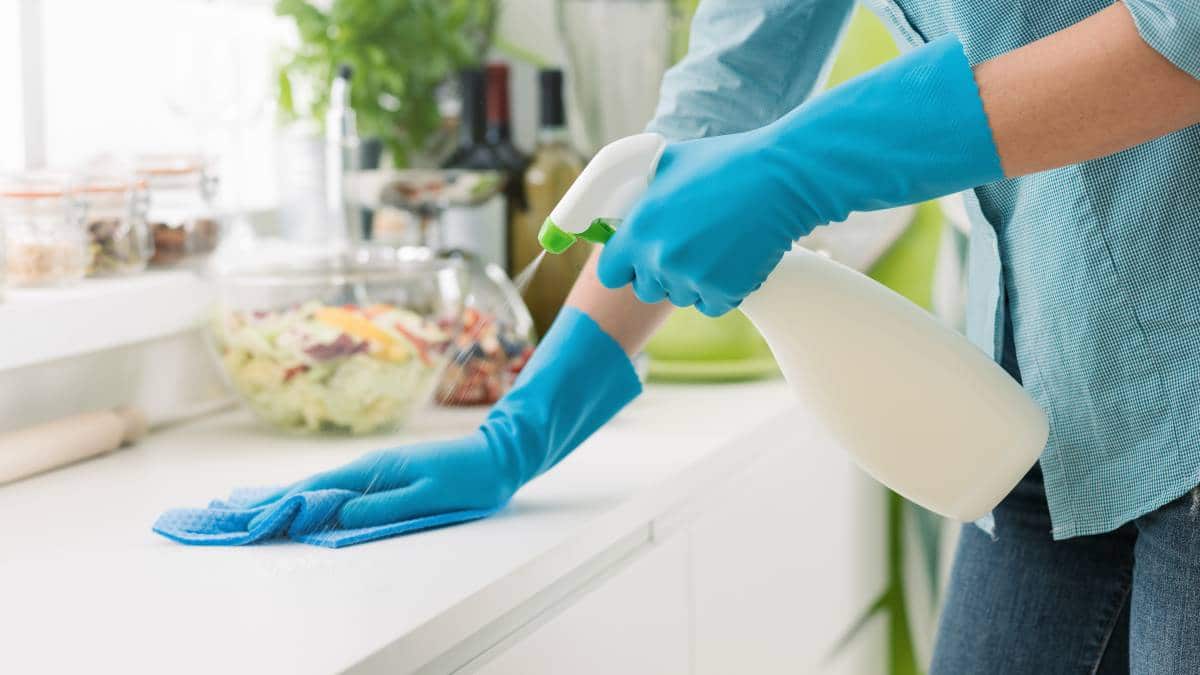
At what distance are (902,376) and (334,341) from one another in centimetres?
59

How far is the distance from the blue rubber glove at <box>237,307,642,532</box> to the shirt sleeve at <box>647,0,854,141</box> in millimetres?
177

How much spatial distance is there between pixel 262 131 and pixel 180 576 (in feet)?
3.27

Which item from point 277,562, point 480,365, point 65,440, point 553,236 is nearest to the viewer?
point 553,236

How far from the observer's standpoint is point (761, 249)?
742 millimetres

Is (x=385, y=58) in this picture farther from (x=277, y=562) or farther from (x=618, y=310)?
(x=277, y=562)

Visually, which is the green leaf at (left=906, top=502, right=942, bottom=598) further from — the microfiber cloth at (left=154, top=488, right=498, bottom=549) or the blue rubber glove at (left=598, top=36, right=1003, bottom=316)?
the blue rubber glove at (left=598, top=36, right=1003, bottom=316)

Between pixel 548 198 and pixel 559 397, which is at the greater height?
pixel 548 198

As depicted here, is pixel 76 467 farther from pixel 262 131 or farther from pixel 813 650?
pixel 813 650

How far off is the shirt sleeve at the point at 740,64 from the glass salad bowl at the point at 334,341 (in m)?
0.36

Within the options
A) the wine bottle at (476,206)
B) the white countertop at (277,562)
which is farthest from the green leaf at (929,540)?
the wine bottle at (476,206)

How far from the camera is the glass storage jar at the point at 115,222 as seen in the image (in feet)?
4.09

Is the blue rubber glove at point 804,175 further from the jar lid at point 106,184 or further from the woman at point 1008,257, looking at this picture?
the jar lid at point 106,184

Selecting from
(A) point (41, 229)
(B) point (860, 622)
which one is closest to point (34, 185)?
(A) point (41, 229)

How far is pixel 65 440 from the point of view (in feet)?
3.78
